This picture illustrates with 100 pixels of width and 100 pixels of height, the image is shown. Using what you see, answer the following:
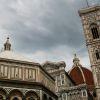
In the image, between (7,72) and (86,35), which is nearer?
(7,72)

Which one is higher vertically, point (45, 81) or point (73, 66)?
point (73, 66)

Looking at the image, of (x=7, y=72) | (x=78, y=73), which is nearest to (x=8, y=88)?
(x=7, y=72)

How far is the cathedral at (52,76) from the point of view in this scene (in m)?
22.1

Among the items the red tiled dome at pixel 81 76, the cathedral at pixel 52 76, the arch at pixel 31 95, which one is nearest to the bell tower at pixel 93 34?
the cathedral at pixel 52 76

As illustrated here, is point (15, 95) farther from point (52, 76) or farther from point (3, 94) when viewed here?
point (52, 76)

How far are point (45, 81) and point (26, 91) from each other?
4.08 m

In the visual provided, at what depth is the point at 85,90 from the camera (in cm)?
4541

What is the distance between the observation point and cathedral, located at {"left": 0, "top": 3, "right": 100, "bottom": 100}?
72.6 ft

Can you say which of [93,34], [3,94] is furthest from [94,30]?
[3,94]

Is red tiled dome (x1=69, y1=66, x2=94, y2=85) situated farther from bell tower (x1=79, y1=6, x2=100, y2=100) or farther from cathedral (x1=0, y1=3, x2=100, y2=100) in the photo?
bell tower (x1=79, y1=6, x2=100, y2=100)

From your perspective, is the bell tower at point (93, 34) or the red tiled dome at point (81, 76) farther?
the red tiled dome at point (81, 76)

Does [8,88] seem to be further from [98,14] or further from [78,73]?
[78,73]

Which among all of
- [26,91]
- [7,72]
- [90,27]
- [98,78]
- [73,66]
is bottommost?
[26,91]

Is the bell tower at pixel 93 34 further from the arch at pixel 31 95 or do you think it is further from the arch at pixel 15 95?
the arch at pixel 15 95
